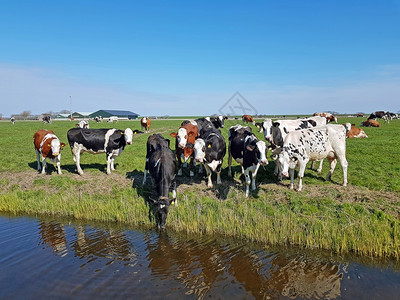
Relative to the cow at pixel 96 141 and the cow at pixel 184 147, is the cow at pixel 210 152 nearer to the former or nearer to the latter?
Answer: the cow at pixel 184 147

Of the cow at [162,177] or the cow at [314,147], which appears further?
the cow at [314,147]

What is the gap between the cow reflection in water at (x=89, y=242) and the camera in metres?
7.65

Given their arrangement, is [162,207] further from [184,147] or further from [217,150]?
[184,147]

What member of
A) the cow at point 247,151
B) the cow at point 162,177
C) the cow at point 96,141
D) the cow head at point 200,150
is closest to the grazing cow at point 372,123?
the cow at point 247,151

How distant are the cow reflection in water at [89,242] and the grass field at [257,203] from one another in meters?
1.00

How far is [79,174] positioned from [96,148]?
1490 millimetres

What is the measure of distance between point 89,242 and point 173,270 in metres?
3.07

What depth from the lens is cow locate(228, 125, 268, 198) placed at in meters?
9.84

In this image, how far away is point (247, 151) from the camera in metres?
10.9

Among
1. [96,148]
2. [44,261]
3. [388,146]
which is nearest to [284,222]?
[44,261]

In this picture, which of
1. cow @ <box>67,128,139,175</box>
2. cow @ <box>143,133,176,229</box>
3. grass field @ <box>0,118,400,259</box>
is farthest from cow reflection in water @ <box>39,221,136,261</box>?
cow @ <box>67,128,139,175</box>

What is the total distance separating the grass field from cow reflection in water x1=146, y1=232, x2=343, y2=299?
923 mm

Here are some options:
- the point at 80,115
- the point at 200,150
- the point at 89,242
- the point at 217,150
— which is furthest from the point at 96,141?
the point at 80,115

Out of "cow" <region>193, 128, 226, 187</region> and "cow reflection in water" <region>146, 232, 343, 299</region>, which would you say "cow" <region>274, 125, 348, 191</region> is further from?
"cow reflection in water" <region>146, 232, 343, 299</region>
